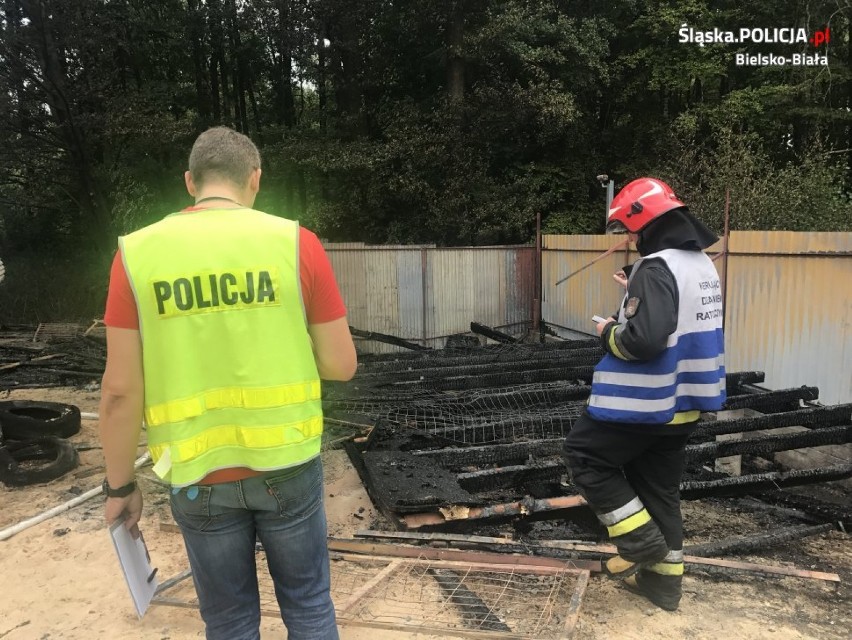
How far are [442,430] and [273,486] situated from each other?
11.3ft

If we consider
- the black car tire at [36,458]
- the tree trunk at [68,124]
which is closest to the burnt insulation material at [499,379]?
the black car tire at [36,458]

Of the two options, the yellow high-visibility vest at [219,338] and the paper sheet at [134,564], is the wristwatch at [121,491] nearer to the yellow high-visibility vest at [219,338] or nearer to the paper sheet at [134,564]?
the paper sheet at [134,564]

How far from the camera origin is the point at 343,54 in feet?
60.7

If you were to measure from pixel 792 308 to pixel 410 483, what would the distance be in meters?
4.57

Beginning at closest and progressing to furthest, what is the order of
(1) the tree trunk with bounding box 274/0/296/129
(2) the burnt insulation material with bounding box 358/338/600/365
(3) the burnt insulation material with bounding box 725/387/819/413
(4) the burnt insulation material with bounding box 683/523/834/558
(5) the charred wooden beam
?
1. (4) the burnt insulation material with bounding box 683/523/834/558
2. (3) the burnt insulation material with bounding box 725/387/819/413
3. (2) the burnt insulation material with bounding box 358/338/600/365
4. (5) the charred wooden beam
5. (1) the tree trunk with bounding box 274/0/296/129

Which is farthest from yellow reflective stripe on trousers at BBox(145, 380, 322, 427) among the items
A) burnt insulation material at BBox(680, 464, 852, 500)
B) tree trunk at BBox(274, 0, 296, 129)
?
tree trunk at BBox(274, 0, 296, 129)

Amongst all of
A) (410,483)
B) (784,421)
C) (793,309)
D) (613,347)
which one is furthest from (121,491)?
(793,309)

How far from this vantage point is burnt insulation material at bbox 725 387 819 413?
5359 mm

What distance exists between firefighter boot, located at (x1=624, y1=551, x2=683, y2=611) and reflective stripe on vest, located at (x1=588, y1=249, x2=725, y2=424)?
717mm

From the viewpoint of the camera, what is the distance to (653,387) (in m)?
2.52

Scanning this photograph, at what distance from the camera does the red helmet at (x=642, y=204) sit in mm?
2633

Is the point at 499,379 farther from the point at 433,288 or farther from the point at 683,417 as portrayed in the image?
the point at 433,288

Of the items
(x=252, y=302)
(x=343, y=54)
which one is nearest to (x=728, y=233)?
(x=252, y=302)

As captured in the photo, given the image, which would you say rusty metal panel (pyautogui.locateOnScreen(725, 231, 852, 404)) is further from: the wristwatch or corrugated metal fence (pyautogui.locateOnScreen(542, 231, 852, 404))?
the wristwatch
